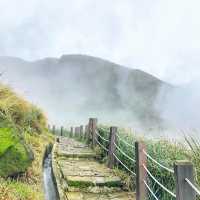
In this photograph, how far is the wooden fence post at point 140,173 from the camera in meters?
7.50

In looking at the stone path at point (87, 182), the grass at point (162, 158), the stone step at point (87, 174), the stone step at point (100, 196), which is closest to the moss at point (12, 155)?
the stone path at point (87, 182)

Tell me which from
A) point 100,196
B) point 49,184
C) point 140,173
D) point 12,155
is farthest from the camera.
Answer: point 49,184

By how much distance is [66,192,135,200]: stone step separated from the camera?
28.0 ft

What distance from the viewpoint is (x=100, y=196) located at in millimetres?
8812

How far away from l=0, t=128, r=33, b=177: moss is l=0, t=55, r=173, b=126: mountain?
8761 cm

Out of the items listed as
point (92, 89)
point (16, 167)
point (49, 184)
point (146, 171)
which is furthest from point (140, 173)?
point (92, 89)

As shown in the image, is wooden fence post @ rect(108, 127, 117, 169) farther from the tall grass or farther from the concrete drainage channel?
the concrete drainage channel

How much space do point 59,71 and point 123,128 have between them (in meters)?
136

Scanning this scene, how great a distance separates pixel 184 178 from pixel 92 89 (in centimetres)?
12504

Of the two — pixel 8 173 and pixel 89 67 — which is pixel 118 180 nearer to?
pixel 8 173

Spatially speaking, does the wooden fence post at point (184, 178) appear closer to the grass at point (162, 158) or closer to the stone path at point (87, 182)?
the grass at point (162, 158)

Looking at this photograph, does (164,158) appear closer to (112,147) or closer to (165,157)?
(165,157)

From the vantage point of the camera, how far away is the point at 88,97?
122 m

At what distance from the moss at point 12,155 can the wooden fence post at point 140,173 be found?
2144 millimetres
